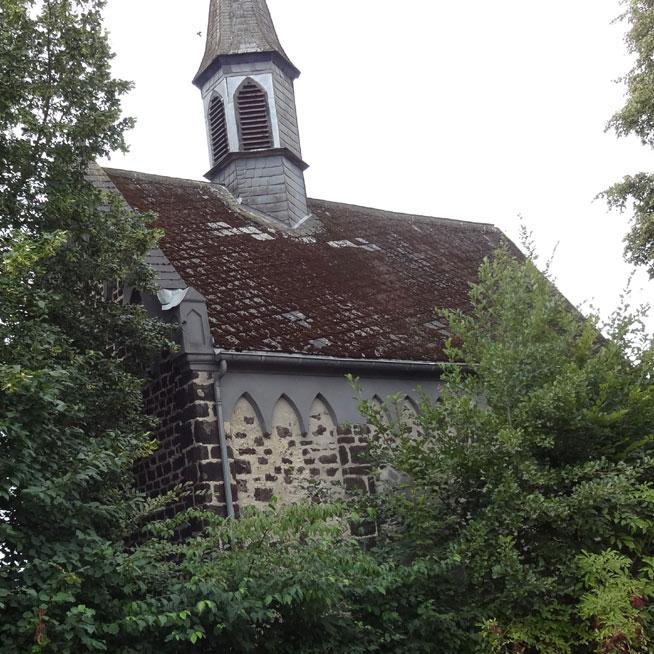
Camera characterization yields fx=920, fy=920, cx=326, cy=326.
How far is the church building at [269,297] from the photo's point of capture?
10.6 meters

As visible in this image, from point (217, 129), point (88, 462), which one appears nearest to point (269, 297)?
point (88, 462)

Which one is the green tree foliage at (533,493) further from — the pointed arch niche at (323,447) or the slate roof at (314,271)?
the slate roof at (314,271)

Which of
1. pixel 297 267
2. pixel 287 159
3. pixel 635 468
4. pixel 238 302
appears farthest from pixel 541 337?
pixel 287 159

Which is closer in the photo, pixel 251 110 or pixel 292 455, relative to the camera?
pixel 292 455

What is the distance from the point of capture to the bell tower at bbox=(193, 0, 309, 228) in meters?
16.5

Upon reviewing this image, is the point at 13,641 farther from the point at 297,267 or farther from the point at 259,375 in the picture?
the point at 297,267

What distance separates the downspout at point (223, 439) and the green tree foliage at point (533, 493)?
5.52ft

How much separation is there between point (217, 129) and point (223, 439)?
8.78m

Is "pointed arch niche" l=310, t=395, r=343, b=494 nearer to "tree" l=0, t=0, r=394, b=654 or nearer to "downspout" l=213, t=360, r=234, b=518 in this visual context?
"downspout" l=213, t=360, r=234, b=518

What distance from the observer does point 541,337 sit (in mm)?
9961

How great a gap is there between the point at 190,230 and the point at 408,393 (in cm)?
425

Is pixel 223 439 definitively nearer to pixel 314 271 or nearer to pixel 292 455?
pixel 292 455

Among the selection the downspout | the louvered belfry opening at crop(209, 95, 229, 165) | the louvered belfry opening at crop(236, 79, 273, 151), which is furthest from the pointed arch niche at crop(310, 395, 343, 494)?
the louvered belfry opening at crop(209, 95, 229, 165)

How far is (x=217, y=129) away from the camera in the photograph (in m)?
17.5
